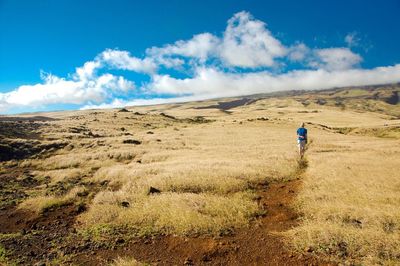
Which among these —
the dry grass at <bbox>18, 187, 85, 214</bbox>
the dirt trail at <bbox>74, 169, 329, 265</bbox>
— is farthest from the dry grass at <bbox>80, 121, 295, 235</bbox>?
the dry grass at <bbox>18, 187, 85, 214</bbox>

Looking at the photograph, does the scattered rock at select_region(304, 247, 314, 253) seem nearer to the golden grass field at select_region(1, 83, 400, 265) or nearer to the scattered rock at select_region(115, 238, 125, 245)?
the golden grass field at select_region(1, 83, 400, 265)

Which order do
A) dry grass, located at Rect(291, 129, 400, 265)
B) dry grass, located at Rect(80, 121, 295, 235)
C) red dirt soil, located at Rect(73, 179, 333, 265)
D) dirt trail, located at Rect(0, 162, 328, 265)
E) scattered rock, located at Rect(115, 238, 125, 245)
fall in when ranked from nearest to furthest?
dry grass, located at Rect(291, 129, 400, 265) → red dirt soil, located at Rect(73, 179, 333, 265) → dirt trail, located at Rect(0, 162, 328, 265) → scattered rock, located at Rect(115, 238, 125, 245) → dry grass, located at Rect(80, 121, 295, 235)

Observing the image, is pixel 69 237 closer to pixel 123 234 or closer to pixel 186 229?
pixel 123 234

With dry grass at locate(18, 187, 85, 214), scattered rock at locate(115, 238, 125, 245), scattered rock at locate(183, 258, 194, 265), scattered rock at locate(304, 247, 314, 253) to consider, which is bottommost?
dry grass at locate(18, 187, 85, 214)

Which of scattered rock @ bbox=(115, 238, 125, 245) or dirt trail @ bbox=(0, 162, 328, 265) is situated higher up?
scattered rock @ bbox=(115, 238, 125, 245)

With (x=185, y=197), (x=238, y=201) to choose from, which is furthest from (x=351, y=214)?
(x=185, y=197)

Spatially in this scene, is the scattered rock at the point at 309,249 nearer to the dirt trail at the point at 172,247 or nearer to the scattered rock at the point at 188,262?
the dirt trail at the point at 172,247

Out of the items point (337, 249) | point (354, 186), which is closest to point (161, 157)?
point (354, 186)

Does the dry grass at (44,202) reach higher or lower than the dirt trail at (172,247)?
lower

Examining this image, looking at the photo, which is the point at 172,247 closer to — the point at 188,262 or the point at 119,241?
Answer: the point at 188,262

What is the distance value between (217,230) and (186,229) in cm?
109

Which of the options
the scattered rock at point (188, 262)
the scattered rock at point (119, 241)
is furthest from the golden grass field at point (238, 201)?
the scattered rock at point (188, 262)

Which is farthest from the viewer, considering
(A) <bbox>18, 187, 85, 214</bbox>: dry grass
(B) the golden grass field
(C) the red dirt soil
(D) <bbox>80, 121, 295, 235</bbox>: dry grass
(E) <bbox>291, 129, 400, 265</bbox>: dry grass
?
(A) <bbox>18, 187, 85, 214</bbox>: dry grass

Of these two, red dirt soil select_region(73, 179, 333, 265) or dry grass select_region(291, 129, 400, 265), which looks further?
red dirt soil select_region(73, 179, 333, 265)
